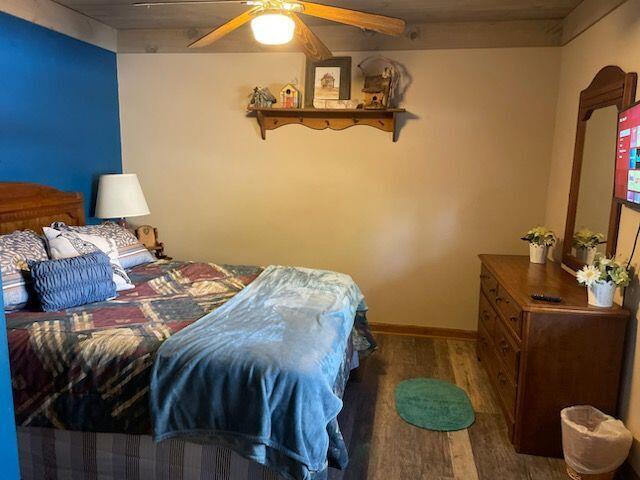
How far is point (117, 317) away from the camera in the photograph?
231cm

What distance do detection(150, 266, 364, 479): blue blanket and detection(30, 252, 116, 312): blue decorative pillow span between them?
778 millimetres

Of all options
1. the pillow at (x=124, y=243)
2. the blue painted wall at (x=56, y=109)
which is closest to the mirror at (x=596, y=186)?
the pillow at (x=124, y=243)

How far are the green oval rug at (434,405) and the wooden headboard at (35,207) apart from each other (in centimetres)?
257

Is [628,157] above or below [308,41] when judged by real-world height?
below

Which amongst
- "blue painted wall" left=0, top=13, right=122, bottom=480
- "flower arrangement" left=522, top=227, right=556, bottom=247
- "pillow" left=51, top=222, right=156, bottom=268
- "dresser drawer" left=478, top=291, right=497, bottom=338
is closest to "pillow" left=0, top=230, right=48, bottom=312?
"pillow" left=51, top=222, right=156, bottom=268

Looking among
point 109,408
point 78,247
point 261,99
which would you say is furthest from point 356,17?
point 109,408

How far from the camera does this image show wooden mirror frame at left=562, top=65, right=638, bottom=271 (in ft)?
7.82

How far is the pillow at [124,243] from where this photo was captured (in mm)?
3134

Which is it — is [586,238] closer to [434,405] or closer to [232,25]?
[434,405]

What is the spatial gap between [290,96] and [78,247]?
76.5 inches

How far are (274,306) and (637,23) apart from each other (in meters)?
2.27

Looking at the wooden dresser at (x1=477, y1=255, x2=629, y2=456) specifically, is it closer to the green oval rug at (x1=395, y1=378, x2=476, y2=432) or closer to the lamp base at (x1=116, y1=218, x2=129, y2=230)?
the green oval rug at (x1=395, y1=378, x2=476, y2=432)

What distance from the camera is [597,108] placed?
2764mm

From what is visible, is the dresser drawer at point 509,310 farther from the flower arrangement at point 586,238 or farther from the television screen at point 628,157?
the television screen at point 628,157
